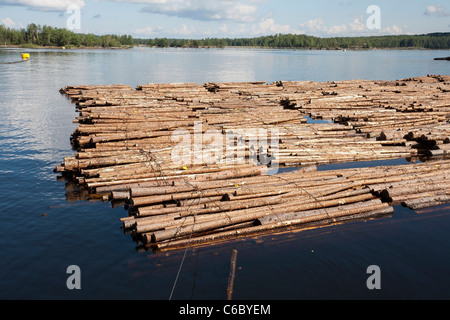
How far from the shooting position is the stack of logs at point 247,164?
38.0 feet

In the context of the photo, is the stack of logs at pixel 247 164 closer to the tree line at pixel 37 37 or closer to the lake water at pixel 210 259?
the lake water at pixel 210 259

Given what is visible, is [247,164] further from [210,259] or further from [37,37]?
[37,37]

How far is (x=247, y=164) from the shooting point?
1511cm

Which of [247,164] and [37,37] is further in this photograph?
[37,37]

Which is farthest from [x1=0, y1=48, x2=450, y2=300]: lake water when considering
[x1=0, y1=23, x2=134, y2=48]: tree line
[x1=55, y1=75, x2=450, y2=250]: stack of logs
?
[x1=0, y1=23, x2=134, y2=48]: tree line

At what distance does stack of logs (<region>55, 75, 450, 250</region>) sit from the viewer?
11578 millimetres

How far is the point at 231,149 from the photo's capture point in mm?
16812

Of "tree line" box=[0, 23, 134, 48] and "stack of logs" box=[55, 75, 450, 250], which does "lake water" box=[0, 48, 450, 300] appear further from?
"tree line" box=[0, 23, 134, 48]

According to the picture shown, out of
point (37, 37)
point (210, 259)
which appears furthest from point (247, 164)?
point (37, 37)

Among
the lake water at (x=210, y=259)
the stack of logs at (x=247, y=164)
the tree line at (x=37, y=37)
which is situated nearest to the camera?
the lake water at (x=210, y=259)

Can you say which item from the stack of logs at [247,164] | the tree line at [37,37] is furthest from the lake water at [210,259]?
the tree line at [37,37]

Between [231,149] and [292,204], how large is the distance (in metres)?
5.43

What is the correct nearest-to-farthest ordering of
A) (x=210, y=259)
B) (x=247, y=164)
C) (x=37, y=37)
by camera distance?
1. (x=210, y=259)
2. (x=247, y=164)
3. (x=37, y=37)

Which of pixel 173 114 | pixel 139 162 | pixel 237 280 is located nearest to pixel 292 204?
pixel 237 280
